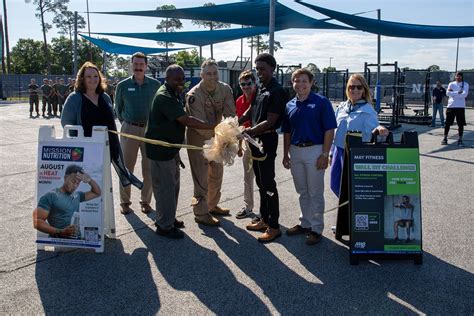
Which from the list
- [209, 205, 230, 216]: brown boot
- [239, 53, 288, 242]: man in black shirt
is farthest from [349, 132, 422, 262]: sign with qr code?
[209, 205, 230, 216]: brown boot

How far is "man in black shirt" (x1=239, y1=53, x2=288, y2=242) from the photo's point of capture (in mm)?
4570

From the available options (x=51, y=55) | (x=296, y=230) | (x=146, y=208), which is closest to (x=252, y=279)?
(x=296, y=230)

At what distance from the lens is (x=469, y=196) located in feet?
21.6

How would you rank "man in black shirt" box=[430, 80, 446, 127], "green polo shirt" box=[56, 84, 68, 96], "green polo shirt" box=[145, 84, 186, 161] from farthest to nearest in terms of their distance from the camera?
1. "green polo shirt" box=[56, 84, 68, 96]
2. "man in black shirt" box=[430, 80, 446, 127]
3. "green polo shirt" box=[145, 84, 186, 161]

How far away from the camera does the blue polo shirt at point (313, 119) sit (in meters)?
4.48

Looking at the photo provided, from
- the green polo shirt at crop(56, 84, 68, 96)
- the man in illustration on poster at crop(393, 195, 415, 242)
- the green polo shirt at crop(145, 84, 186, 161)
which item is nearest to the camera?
the man in illustration on poster at crop(393, 195, 415, 242)

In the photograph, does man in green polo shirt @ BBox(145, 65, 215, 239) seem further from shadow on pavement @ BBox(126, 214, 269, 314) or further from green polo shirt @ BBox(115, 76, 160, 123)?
green polo shirt @ BBox(115, 76, 160, 123)

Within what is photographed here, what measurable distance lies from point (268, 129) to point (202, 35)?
641 inches

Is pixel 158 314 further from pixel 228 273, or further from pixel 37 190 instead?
pixel 37 190

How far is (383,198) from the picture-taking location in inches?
162

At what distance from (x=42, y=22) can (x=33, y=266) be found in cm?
6341

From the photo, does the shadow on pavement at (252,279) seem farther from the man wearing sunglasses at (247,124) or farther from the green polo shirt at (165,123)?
the man wearing sunglasses at (247,124)

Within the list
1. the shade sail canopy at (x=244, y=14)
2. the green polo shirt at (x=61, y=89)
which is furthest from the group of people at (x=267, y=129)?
the green polo shirt at (x=61, y=89)

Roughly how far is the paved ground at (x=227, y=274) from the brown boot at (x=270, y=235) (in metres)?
0.08
